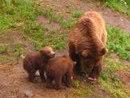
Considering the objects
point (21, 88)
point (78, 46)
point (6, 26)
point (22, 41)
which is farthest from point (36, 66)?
point (6, 26)

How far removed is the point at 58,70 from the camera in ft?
24.0

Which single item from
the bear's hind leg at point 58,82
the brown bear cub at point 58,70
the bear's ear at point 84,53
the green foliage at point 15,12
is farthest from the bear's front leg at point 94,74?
the green foliage at point 15,12

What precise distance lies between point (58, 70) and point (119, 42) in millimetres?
4062

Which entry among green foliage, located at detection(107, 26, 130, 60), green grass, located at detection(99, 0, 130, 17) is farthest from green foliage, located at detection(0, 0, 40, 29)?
green grass, located at detection(99, 0, 130, 17)

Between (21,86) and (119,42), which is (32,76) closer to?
(21,86)

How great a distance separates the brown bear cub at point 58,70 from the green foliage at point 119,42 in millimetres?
2896

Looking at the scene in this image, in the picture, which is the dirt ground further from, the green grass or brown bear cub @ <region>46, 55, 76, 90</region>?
the green grass

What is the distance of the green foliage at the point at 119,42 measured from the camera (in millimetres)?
10334

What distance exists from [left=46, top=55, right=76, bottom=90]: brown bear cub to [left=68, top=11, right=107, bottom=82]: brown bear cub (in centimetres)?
46

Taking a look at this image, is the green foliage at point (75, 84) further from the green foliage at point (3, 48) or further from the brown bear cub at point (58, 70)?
the green foliage at point (3, 48)

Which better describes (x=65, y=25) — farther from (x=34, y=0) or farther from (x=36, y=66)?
(x=36, y=66)

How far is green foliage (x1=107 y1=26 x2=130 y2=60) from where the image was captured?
407 inches

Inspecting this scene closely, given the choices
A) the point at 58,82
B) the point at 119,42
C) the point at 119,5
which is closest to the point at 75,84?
the point at 58,82

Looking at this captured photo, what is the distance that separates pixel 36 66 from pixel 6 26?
10.7 feet
